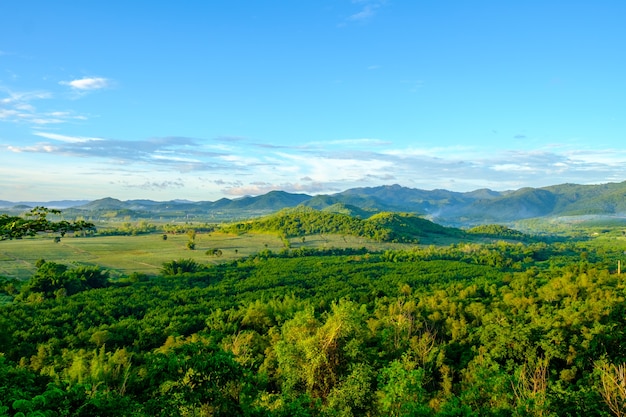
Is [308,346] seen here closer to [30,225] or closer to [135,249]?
[30,225]

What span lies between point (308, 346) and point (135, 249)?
10640cm

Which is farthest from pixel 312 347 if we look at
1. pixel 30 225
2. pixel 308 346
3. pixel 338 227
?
pixel 338 227

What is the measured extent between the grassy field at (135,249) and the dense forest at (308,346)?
47.1ft

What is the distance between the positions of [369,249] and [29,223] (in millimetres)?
122504

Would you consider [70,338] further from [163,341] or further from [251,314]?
[251,314]

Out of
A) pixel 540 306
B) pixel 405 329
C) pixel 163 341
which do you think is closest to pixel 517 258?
pixel 540 306

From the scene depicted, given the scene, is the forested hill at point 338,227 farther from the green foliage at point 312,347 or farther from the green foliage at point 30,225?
the green foliage at point 30,225

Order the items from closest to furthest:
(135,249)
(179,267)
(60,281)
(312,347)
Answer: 1. (312,347)
2. (60,281)
3. (179,267)
4. (135,249)

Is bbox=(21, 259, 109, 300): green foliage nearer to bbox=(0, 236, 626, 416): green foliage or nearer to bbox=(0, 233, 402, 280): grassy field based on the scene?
bbox=(0, 236, 626, 416): green foliage

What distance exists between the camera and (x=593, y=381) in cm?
2631

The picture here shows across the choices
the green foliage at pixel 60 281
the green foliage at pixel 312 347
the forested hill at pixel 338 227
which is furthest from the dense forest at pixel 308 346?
the forested hill at pixel 338 227

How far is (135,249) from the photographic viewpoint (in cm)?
11831

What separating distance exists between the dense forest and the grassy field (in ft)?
47.1

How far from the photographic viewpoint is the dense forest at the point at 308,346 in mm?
13484
